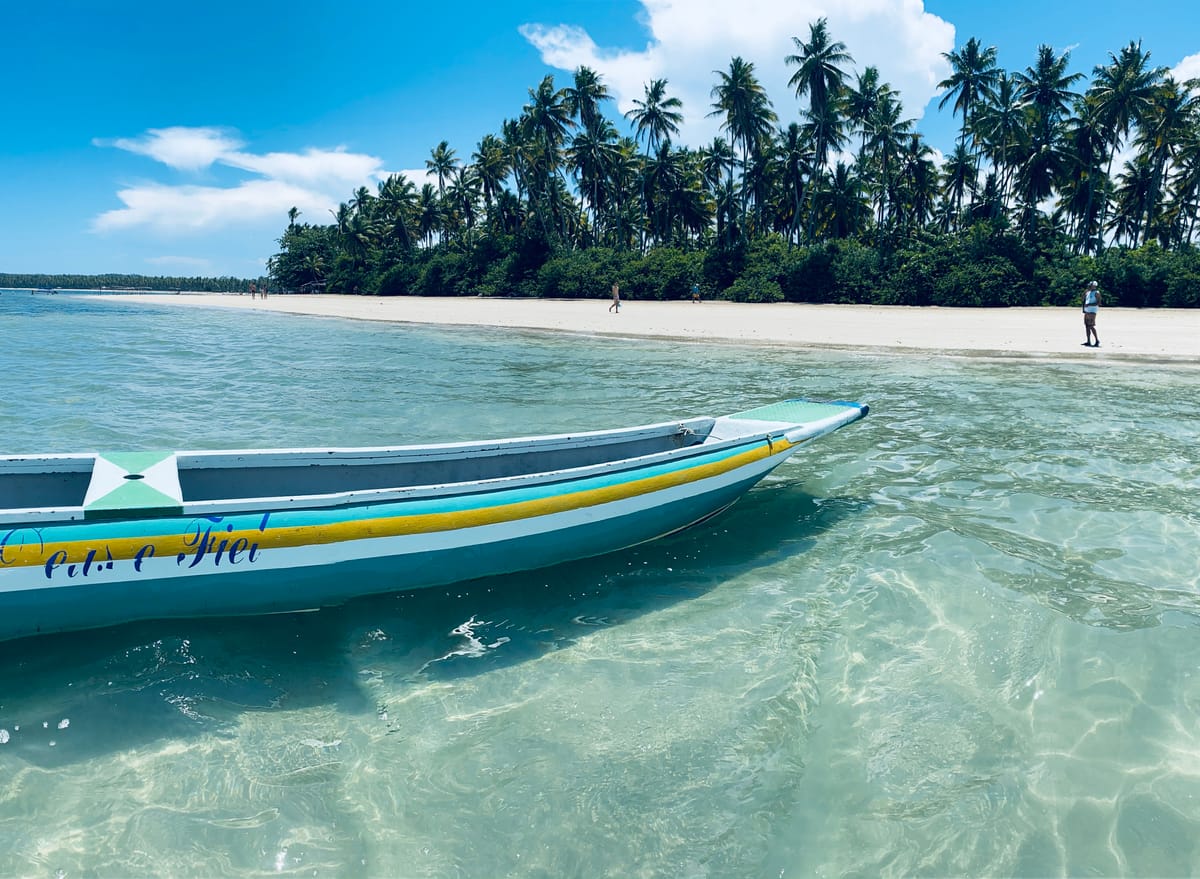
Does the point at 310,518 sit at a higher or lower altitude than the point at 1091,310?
lower

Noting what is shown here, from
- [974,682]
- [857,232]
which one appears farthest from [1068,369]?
[857,232]

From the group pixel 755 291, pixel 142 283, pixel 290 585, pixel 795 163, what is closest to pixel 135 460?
pixel 290 585

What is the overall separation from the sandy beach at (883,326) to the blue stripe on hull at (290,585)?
19.5 m

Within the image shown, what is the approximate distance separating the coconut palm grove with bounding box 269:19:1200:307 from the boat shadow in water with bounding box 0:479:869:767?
35.7 meters

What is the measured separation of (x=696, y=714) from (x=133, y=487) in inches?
155

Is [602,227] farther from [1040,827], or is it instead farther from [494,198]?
[1040,827]

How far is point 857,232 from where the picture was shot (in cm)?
5525

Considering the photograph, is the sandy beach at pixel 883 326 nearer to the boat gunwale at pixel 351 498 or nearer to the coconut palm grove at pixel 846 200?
the coconut palm grove at pixel 846 200

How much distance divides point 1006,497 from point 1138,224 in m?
54.0

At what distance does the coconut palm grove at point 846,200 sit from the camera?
36.8 metres

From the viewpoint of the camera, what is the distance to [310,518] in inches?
187

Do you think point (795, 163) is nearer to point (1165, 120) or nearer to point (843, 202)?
point (843, 202)

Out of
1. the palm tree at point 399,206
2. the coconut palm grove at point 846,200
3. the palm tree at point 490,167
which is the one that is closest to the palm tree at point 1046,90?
the coconut palm grove at point 846,200

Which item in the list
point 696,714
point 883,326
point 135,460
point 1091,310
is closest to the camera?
point 696,714
